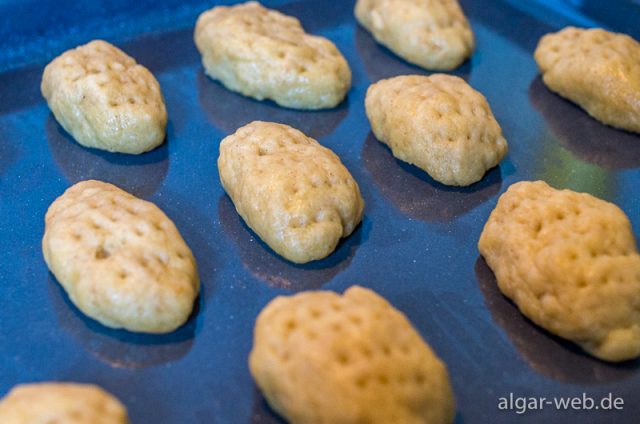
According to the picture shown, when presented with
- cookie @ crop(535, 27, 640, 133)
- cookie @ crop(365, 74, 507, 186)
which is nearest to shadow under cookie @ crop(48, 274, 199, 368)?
cookie @ crop(365, 74, 507, 186)

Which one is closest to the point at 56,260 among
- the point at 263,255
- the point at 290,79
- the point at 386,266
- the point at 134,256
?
the point at 134,256

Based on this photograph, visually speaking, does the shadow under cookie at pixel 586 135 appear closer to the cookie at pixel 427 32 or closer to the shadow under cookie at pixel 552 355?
the cookie at pixel 427 32

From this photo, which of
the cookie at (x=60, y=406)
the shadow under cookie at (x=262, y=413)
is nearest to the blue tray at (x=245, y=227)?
the shadow under cookie at (x=262, y=413)

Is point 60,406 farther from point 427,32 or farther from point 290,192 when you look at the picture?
point 427,32

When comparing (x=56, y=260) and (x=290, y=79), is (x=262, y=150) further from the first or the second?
(x=56, y=260)

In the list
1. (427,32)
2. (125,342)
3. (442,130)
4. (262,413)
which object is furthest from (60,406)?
(427,32)
